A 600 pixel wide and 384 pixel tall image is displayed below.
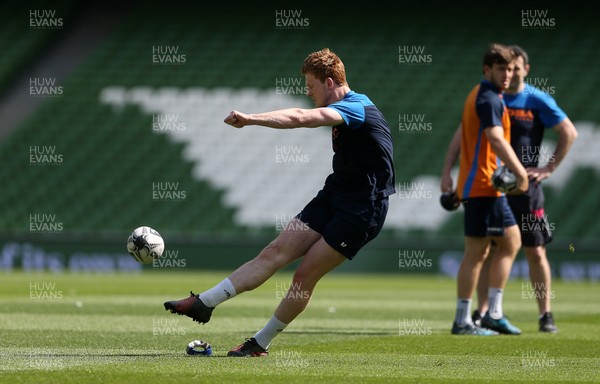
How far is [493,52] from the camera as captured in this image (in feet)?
31.7

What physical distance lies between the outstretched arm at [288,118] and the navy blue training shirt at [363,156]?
35 cm

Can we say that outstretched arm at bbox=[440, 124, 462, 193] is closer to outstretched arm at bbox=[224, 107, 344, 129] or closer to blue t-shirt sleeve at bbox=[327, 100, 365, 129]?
blue t-shirt sleeve at bbox=[327, 100, 365, 129]

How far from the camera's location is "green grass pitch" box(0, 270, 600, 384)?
21.6ft

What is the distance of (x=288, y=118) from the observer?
22.0 ft

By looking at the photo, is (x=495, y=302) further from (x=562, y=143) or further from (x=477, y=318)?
(x=562, y=143)

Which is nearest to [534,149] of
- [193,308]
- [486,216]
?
[486,216]

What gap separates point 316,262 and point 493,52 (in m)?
3.28

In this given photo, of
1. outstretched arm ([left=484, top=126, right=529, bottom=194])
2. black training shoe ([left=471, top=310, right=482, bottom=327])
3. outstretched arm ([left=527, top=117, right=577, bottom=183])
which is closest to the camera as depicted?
outstretched arm ([left=484, top=126, right=529, bottom=194])

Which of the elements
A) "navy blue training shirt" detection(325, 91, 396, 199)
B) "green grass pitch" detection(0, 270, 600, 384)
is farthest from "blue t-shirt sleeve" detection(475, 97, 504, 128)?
"navy blue training shirt" detection(325, 91, 396, 199)

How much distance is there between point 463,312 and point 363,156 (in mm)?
3014

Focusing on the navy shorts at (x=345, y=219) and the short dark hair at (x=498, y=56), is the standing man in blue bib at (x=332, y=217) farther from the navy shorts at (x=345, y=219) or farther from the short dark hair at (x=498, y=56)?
the short dark hair at (x=498, y=56)

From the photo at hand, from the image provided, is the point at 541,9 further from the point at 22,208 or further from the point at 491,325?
the point at 491,325

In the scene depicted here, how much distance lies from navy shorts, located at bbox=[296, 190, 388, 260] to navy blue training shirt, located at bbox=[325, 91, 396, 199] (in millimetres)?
68

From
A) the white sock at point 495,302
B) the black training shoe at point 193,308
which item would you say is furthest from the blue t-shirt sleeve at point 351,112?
the white sock at point 495,302
